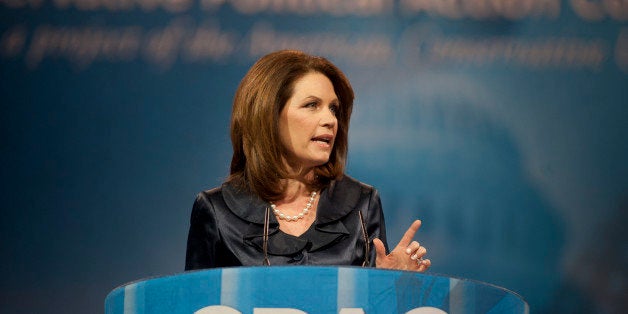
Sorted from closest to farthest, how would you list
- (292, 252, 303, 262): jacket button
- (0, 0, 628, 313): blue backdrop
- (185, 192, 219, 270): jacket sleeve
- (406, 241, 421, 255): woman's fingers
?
(406, 241, 421, 255): woman's fingers
(292, 252, 303, 262): jacket button
(185, 192, 219, 270): jacket sleeve
(0, 0, 628, 313): blue backdrop

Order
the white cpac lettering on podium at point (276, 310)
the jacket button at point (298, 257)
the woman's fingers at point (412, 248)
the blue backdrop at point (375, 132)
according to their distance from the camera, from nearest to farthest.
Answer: the white cpac lettering on podium at point (276, 310) < the woman's fingers at point (412, 248) < the jacket button at point (298, 257) < the blue backdrop at point (375, 132)

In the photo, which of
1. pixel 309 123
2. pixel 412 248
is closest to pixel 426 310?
pixel 412 248

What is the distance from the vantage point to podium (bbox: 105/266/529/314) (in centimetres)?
131

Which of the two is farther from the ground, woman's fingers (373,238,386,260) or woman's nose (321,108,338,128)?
woman's nose (321,108,338,128)

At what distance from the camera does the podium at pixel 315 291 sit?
51.7 inches

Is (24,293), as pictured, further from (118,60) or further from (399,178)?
(399,178)

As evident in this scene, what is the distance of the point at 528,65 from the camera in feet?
10.5

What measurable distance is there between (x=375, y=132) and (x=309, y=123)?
95 cm

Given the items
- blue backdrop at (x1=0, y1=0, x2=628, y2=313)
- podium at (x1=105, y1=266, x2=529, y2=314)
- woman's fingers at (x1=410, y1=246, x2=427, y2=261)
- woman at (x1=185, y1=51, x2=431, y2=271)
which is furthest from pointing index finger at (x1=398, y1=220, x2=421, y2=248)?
blue backdrop at (x1=0, y1=0, x2=628, y2=313)

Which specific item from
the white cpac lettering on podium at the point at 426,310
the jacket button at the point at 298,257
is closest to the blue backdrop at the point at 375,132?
the jacket button at the point at 298,257

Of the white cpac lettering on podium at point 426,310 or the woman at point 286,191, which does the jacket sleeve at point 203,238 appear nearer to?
the woman at point 286,191

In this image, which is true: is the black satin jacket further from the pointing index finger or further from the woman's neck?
the pointing index finger

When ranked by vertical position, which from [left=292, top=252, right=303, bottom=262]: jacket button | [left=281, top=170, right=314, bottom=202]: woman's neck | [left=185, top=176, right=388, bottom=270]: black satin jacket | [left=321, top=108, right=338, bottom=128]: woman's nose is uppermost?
[left=321, top=108, right=338, bottom=128]: woman's nose

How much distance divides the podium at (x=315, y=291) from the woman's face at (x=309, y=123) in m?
0.95
